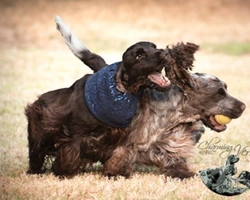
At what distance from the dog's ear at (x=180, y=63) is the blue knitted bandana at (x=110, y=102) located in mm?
355

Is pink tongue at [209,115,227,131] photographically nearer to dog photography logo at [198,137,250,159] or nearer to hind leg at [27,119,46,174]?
dog photography logo at [198,137,250,159]

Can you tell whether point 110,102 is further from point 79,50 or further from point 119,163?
point 79,50

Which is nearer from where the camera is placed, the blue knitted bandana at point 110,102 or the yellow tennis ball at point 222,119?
the blue knitted bandana at point 110,102

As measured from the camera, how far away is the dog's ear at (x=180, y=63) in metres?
5.27

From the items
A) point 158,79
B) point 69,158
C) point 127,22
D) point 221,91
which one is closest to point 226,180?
point 221,91

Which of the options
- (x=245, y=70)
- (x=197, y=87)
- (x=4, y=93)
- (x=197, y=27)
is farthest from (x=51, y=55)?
(x=197, y=87)

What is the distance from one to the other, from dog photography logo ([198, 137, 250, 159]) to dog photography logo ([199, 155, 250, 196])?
3.93 feet

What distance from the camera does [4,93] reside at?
32.9 feet

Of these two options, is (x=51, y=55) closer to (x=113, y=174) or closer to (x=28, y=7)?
(x=28, y=7)

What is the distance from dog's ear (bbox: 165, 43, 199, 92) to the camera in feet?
17.3

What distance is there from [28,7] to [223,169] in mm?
20321

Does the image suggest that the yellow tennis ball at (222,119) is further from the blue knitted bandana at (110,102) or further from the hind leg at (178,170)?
the blue knitted bandana at (110,102)

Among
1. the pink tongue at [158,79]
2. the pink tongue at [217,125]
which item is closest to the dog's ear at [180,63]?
the pink tongue at [158,79]

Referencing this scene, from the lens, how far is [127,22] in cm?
2347
